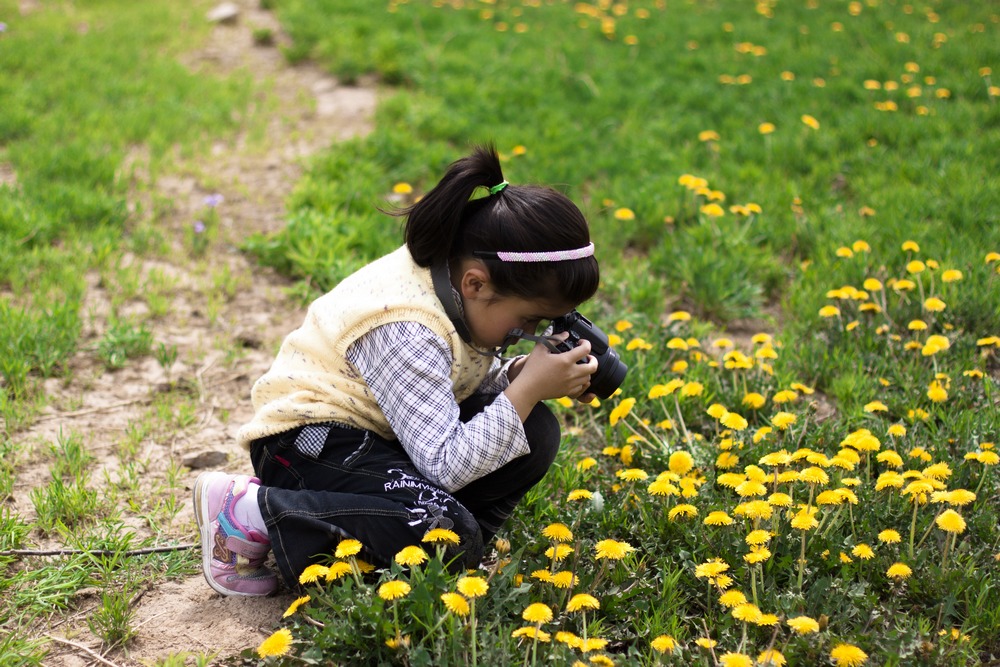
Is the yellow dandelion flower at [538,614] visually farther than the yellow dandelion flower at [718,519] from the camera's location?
No

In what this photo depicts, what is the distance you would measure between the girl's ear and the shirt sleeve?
0.13 metres

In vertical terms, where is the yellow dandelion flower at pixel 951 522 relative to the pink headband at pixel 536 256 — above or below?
below

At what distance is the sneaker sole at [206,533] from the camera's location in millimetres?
2229

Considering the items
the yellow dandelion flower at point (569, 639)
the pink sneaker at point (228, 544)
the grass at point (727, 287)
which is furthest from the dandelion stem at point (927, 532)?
the pink sneaker at point (228, 544)

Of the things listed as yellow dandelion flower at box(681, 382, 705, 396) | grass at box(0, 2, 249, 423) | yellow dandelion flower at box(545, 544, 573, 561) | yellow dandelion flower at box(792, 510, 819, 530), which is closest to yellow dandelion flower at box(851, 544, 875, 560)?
yellow dandelion flower at box(792, 510, 819, 530)

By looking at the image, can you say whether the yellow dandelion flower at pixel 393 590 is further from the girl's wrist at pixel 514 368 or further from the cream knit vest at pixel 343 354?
the girl's wrist at pixel 514 368

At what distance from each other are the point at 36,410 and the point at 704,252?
8.82 feet

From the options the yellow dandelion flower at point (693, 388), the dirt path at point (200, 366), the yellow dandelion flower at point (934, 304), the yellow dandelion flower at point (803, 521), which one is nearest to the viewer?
the yellow dandelion flower at point (803, 521)

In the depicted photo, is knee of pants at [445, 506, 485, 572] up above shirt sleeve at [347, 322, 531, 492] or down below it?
below

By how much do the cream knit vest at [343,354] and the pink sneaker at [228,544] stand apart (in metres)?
0.16

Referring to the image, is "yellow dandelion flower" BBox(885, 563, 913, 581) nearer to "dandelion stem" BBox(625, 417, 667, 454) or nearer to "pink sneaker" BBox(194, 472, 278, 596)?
"dandelion stem" BBox(625, 417, 667, 454)

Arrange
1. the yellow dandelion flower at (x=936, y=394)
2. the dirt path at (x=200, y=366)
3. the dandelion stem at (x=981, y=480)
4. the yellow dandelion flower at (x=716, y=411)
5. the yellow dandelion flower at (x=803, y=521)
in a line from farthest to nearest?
the yellow dandelion flower at (x=936, y=394)
the yellow dandelion flower at (x=716, y=411)
the dandelion stem at (x=981, y=480)
the dirt path at (x=200, y=366)
the yellow dandelion flower at (x=803, y=521)

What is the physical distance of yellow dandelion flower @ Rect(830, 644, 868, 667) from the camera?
5.81ft

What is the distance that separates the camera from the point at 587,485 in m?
2.70
